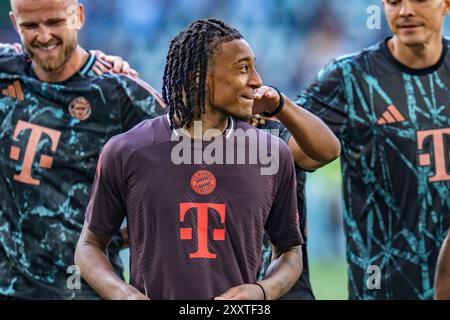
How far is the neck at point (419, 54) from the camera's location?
5.58 meters

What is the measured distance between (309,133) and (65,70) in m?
1.53

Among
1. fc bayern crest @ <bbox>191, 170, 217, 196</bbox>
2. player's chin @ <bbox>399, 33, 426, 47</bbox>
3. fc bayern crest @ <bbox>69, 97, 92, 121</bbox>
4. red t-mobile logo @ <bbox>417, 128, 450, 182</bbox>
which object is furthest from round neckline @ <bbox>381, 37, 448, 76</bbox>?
fc bayern crest @ <bbox>191, 170, 217, 196</bbox>

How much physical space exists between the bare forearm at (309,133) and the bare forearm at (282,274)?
1.94ft

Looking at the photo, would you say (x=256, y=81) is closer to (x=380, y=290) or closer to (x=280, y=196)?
(x=280, y=196)

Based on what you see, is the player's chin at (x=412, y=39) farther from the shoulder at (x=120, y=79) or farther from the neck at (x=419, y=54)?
the shoulder at (x=120, y=79)

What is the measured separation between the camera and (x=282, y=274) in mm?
3877

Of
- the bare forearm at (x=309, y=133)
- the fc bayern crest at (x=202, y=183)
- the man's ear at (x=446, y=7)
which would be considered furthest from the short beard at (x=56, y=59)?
the man's ear at (x=446, y=7)

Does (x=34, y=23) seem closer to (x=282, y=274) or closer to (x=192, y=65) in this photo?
(x=192, y=65)

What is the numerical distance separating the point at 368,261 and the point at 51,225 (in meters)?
1.53

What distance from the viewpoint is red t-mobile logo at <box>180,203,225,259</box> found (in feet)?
12.3

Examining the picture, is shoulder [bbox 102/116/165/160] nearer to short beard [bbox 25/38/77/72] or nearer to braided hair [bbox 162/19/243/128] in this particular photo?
braided hair [bbox 162/19/243/128]

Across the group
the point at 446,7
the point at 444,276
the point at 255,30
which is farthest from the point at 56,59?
the point at 255,30

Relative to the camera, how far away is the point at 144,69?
11773 mm
